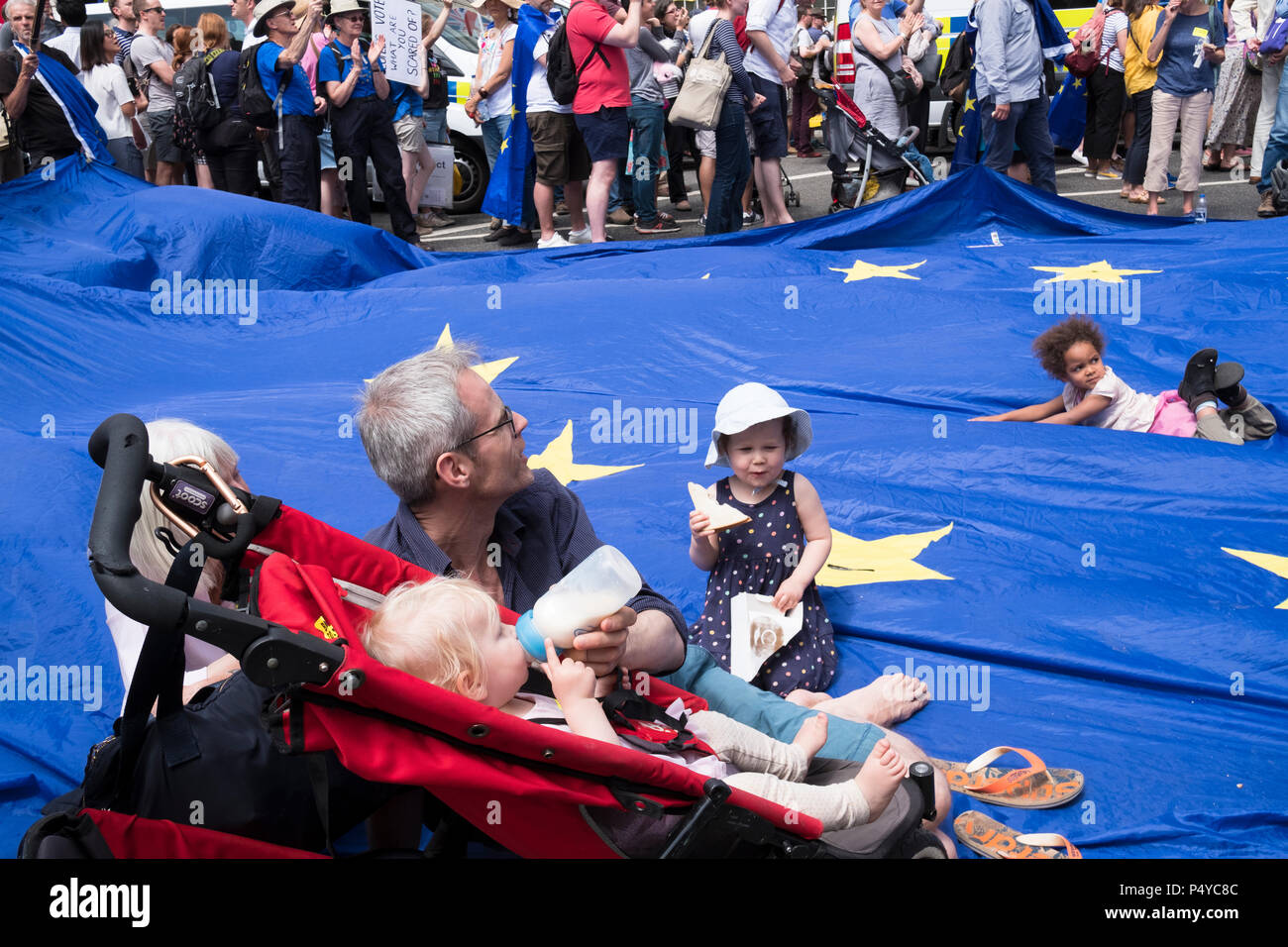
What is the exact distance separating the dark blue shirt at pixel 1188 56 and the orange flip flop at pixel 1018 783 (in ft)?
21.0

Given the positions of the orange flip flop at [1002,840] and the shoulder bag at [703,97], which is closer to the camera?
the orange flip flop at [1002,840]

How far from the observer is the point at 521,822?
5.53 feet

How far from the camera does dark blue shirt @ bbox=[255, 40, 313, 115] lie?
278 inches

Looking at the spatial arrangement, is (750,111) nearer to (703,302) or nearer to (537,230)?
(537,230)

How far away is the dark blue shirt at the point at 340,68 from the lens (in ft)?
24.4

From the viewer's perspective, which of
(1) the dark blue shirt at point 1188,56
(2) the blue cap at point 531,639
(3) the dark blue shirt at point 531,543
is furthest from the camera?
(1) the dark blue shirt at point 1188,56

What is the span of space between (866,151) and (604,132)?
1881mm

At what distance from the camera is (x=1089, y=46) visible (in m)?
9.27

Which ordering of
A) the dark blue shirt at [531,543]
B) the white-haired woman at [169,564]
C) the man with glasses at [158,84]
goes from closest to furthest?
the white-haired woman at [169,564] < the dark blue shirt at [531,543] < the man with glasses at [158,84]

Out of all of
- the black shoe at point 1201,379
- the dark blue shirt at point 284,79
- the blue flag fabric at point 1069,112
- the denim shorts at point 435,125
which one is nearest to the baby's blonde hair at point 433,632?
the black shoe at point 1201,379

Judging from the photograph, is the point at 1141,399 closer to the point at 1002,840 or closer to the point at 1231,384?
the point at 1231,384

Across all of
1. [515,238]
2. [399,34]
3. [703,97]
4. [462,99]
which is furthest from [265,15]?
[703,97]

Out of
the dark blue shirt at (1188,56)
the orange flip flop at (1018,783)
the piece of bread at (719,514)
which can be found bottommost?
the orange flip flop at (1018,783)

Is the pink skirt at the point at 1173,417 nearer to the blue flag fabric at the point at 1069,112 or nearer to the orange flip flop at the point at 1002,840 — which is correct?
the orange flip flop at the point at 1002,840
